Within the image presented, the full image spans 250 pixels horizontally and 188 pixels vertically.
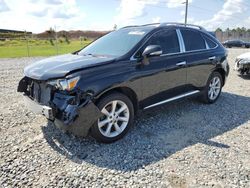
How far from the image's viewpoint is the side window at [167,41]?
4.21m

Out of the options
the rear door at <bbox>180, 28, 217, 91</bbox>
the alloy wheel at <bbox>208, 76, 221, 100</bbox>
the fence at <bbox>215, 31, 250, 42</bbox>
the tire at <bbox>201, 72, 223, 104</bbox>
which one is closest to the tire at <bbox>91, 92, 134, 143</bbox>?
the rear door at <bbox>180, 28, 217, 91</bbox>

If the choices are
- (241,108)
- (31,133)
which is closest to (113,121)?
(31,133)

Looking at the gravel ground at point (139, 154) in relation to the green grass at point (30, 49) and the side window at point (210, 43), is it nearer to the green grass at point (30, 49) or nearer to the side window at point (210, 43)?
the side window at point (210, 43)

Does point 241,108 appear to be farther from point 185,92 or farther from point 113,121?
point 113,121

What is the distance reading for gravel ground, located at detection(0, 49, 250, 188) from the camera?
9.16 feet

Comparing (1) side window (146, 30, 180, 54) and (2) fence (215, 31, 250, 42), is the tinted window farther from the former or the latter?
(2) fence (215, 31, 250, 42)

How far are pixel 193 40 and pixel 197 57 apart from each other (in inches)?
14.8

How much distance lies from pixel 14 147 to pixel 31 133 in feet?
1.52

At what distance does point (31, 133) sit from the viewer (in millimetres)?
3926

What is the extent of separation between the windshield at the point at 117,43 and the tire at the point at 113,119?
0.79 m

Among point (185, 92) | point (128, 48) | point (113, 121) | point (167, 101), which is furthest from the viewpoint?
point (185, 92)

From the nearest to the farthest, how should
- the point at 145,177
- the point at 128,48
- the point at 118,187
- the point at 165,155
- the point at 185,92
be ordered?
the point at 118,187
the point at 145,177
the point at 165,155
the point at 128,48
the point at 185,92

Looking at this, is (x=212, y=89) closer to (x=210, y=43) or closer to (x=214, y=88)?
(x=214, y=88)

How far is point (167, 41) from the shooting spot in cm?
442
